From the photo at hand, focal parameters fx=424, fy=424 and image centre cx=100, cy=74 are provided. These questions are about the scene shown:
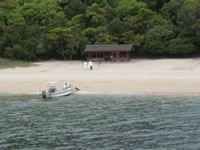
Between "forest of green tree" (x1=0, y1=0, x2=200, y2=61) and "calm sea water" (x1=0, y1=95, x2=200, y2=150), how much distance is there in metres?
27.0

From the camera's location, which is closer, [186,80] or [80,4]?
[186,80]

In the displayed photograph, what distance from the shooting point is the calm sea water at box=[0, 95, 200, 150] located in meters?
16.2

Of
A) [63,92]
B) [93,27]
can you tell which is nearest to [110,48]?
[93,27]

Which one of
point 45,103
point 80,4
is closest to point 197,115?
point 45,103

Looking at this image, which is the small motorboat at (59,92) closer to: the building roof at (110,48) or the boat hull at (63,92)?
the boat hull at (63,92)

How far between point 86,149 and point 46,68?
104 ft

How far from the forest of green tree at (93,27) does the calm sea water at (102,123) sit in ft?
88.6

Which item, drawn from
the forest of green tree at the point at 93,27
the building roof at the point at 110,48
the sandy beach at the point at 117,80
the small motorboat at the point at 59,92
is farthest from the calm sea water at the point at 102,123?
the forest of green tree at the point at 93,27

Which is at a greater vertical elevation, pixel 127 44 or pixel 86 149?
pixel 127 44

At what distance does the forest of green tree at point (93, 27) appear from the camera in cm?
5434

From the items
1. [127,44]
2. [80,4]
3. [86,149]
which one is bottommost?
[86,149]

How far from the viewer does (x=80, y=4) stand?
62.9 meters

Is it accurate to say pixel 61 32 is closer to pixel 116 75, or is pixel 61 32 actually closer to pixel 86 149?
pixel 116 75

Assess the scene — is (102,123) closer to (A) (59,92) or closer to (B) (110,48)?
(A) (59,92)
